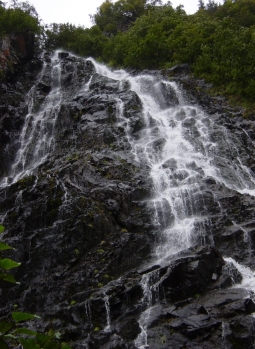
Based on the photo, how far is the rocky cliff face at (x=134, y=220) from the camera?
984 cm

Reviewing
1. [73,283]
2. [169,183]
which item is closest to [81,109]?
[169,183]

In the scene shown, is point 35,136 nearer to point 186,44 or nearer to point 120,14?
point 186,44

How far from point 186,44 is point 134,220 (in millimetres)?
18547

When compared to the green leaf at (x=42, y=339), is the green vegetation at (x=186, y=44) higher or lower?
higher

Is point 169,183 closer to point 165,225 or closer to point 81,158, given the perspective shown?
point 165,225

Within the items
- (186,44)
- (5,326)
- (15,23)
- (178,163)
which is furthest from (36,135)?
(5,326)

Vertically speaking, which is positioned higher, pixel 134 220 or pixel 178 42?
pixel 178 42

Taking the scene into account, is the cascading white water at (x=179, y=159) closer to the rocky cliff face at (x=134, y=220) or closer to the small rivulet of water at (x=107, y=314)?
the rocky cliff face at (x=134, y=220)

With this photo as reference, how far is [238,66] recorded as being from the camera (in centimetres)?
2331

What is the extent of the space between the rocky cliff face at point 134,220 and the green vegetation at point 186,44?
2.75 m

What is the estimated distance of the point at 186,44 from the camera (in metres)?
27.5

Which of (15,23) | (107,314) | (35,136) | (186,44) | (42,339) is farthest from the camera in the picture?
(15,23)

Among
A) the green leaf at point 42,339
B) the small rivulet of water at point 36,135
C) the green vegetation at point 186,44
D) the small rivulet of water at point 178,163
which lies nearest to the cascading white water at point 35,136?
the small rivulet of water at point 36,135

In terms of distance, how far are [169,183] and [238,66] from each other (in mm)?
12027
